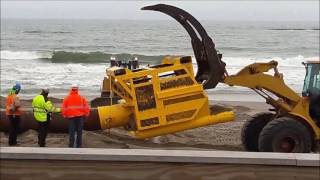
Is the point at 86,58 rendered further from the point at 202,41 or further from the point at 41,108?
the point at 202,41

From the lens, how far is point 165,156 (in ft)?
14.7

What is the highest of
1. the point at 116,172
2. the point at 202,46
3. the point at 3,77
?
the point at 202,46

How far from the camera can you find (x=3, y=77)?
3300 centimetres

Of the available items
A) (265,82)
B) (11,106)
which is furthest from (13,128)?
(265,82)

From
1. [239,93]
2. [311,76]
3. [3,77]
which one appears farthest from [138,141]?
[3,77]

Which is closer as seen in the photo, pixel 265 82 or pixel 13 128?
pixel 265 82

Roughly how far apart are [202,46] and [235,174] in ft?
21.0

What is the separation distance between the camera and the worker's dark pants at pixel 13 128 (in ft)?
39.5

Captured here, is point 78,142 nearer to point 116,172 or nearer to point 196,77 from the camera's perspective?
point 196,77

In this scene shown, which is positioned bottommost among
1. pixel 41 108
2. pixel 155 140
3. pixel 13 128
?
pixel 155 140

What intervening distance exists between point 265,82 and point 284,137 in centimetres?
115

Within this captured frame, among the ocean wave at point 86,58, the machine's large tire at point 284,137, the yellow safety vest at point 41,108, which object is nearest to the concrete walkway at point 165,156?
the machine's large tire at point 284,137

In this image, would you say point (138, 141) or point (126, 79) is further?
point (138, 141)

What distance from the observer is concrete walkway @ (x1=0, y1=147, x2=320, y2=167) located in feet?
14.5
